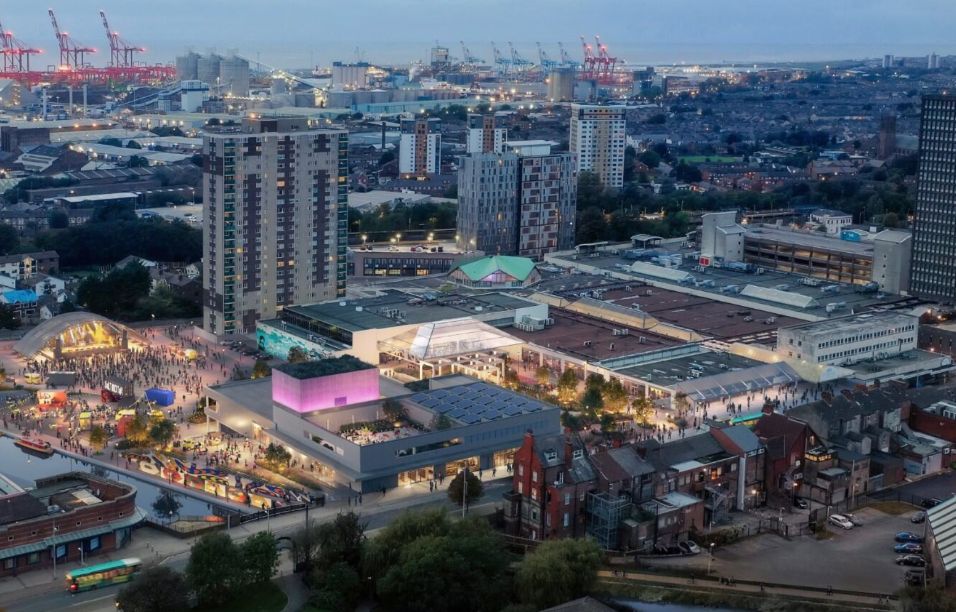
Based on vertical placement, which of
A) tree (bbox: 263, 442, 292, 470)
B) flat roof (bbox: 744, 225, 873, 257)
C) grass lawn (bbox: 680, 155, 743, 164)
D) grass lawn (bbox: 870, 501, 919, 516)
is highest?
grass lawn (bbox: 680, 155, 743, 164)

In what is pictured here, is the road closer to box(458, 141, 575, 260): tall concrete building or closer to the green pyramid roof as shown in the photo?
the green pyramid roof

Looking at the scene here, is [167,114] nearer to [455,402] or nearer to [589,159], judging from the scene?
[589,159]

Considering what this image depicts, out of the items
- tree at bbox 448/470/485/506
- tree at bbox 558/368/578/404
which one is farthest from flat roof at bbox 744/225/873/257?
tree at bbox 448/470/485/506

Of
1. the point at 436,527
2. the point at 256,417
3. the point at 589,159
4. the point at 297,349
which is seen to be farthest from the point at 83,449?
the point at 589,159

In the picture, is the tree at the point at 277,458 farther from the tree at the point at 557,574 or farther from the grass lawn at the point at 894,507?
the grass lawn at the point at 894,507

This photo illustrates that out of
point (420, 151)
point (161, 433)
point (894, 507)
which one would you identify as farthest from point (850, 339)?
point (420, 151)

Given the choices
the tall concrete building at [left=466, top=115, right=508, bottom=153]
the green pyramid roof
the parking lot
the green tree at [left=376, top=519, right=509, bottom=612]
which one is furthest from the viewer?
the tall concrete building at [left=466, top=115, right=508, bottom=153]
